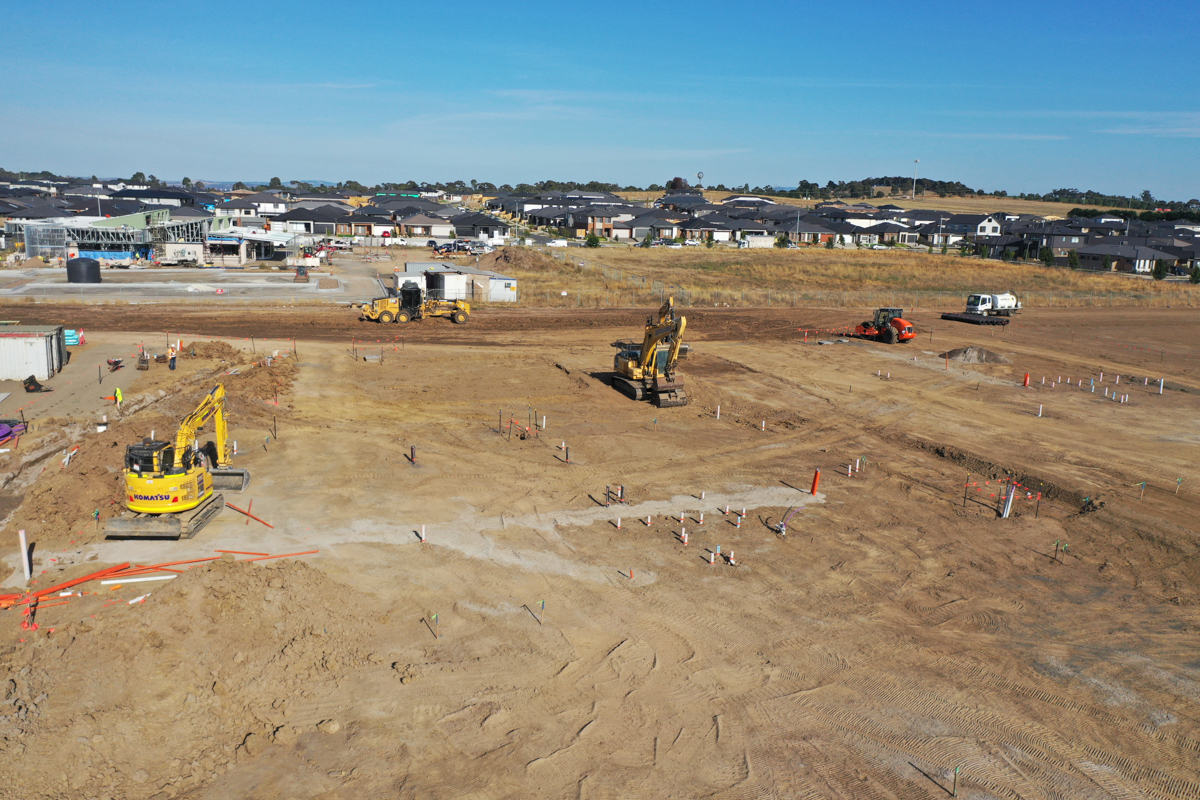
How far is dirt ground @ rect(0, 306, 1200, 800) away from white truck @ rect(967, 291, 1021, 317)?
25.3 m

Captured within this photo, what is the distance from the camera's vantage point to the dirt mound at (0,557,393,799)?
9.95 metres

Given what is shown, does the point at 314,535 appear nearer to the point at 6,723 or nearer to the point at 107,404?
the point at 6,723

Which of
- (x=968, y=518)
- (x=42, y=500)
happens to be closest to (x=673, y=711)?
(x=968, y=518)

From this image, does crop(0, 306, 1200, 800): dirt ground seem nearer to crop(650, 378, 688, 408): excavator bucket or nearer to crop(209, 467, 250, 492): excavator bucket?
crop(650, 378, 688, 408): excavator bucket

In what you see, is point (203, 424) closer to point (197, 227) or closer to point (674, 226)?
point (197, 227)

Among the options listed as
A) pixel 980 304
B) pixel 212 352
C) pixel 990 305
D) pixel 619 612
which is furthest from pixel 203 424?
pixel 990 305

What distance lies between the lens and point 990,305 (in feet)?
172

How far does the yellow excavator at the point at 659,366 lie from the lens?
2767cm

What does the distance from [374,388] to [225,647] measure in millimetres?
17942

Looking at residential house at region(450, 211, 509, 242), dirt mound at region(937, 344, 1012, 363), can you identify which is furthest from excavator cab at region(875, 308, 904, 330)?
residential house at region(450, 211, 509, 242)

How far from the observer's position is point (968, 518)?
19.0m

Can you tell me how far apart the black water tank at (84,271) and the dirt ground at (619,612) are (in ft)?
108

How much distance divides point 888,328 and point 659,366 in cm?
1921

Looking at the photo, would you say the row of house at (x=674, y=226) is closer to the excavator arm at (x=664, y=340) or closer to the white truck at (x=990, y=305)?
the white truck at (x=990, y=305)
